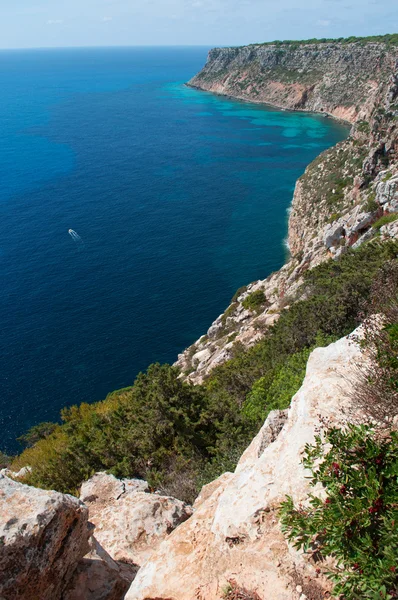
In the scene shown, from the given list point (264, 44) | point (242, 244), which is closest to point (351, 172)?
point (242, 244)

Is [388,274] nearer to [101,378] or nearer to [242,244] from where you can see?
[101,378]

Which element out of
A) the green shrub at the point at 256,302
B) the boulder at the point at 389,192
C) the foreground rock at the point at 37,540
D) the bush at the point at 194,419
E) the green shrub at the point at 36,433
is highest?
the boulder at the point at 389,192

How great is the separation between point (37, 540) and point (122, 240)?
68.0 meters

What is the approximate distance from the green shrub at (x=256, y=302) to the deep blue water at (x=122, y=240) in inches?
422

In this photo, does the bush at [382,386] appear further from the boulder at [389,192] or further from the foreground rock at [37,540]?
the boulder at [389,192]

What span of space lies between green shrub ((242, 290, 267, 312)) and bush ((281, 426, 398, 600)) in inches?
1341

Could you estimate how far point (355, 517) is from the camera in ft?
18.4

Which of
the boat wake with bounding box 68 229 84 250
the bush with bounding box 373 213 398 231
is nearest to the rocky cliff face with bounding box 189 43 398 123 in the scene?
the boat wake with bounding box 68 229 84 250

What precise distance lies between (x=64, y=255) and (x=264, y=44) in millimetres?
182965

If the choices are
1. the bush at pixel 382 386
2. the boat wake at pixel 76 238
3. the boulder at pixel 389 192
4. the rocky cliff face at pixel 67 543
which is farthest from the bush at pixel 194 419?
the boat wake at pixel 76 238

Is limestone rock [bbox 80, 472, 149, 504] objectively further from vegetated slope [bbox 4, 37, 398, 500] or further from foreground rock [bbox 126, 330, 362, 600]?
foreground rock [bbox 126, 330, 362, 600]

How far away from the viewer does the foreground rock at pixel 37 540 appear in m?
6.88

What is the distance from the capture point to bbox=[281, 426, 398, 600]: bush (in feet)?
17.2

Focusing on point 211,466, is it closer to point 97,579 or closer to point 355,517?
point 97,579
